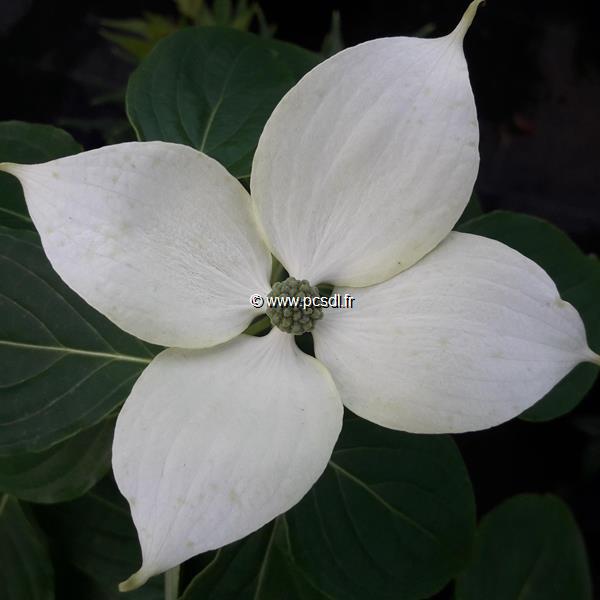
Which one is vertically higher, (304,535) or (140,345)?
(140,345)

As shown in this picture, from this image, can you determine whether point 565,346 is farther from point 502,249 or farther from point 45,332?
point 45,332

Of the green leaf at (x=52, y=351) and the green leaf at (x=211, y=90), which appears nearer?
the green leaf at (x=52, y=351)

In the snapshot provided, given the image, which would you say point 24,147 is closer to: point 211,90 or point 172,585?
point 211,90

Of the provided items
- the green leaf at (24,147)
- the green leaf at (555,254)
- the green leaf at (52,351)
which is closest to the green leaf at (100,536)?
the green leaf at (52,351)

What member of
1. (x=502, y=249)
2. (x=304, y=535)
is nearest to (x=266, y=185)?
(x=502, y=249)

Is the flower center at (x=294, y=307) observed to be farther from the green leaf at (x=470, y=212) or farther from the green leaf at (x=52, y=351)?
the green leaf at (x=470, y=212)

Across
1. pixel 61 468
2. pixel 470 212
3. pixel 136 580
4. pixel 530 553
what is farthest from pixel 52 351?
pixel 530 553
